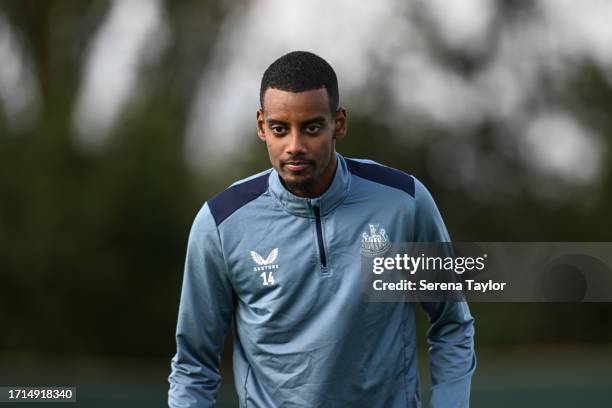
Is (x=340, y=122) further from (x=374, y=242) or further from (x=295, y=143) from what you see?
(x=374, y=242)

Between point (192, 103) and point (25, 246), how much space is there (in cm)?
406

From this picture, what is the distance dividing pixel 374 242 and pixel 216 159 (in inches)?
375

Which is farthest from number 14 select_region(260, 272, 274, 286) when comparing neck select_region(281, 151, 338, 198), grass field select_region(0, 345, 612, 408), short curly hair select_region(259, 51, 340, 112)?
grass field select_region(0, 345, 612, 408)

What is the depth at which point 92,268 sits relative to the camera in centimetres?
1128

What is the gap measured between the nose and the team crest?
1.24 feet

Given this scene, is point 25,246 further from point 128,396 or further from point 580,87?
point 580,87

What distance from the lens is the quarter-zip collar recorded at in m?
3.30

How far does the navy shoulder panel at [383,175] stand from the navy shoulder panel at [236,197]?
309 millimetres

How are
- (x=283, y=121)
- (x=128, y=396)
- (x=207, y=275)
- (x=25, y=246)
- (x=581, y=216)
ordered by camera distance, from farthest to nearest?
(x=581, y=216) → (x=25, y=246) → (x=128, y=396) → (x=207, y=275) → (x=283, y=121)

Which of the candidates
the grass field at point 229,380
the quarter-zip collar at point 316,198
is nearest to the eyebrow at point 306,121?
the quarter-zip collar at point 316,198

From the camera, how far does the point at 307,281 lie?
10.7 ft

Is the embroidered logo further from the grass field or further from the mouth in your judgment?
the grass field

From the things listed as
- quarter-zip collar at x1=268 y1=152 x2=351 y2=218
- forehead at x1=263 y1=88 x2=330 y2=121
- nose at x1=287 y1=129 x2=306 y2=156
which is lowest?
quarter-zip collar at x1=268 y1=152 x2=351 y2=218

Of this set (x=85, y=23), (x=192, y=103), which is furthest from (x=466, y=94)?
(x=85, y=23)
